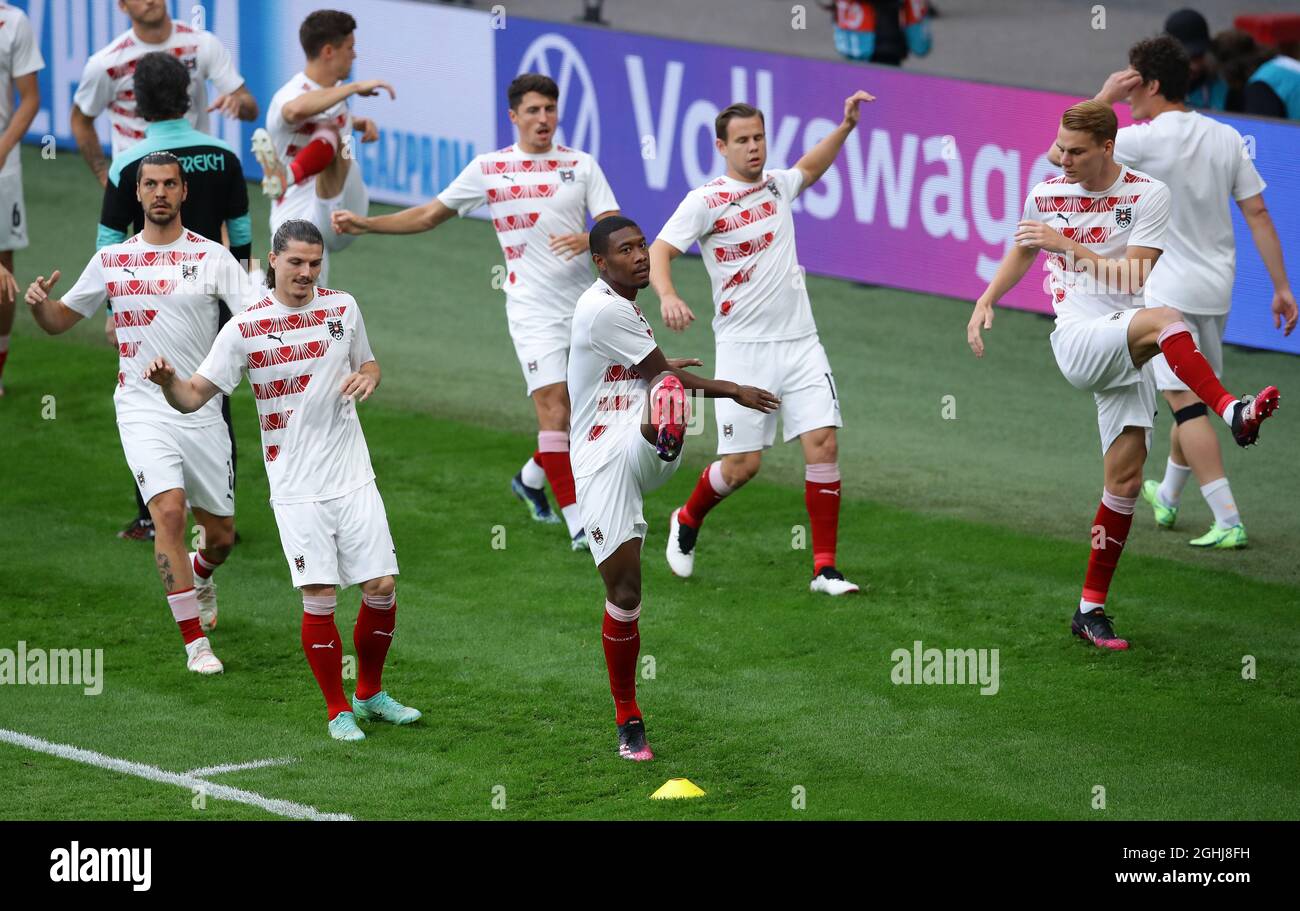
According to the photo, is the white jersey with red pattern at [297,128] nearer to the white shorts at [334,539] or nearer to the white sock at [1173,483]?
the white shorts at [334,539]

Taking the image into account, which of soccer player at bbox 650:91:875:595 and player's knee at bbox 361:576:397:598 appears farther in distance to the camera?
soccer player at bbox 650:91:875:595

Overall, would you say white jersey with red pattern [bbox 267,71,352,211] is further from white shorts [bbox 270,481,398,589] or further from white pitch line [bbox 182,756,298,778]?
white pitch line [bbox 182,756,298,778]

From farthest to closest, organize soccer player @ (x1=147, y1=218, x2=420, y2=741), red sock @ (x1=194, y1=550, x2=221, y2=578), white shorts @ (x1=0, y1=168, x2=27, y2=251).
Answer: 1. white shorts @ (x1=0, y1=168, x2=27, y2=251)
2. red sock @ (x1=194, y1=550, x2=221, y2=578)
3. soccer player @ (x1=147, y1=218, x2=420, y2=741)

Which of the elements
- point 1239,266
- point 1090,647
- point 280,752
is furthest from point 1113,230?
point 1239,266

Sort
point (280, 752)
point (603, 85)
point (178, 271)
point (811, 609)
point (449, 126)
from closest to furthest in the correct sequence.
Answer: point (280, 752) < point (178, 271) < point (811, 609) < point (603, 85) < point (449, 126)

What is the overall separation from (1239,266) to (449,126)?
7669 millimetres

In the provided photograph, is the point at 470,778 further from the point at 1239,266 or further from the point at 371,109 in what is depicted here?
the point at 371,109

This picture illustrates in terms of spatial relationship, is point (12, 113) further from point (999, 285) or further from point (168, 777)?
point (999, 285)

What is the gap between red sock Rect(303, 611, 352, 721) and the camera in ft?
25.9

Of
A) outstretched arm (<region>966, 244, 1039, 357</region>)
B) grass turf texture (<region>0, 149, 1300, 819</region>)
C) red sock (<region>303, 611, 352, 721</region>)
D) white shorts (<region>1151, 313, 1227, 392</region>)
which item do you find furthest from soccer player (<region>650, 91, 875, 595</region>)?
red sock (<region>303, 611, 352, 721</region>)

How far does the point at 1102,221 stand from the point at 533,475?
3760 mm

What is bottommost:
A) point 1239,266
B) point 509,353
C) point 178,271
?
point 509,353

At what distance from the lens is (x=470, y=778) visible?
24.7ft

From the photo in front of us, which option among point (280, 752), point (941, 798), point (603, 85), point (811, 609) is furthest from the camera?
point (603, 85)
